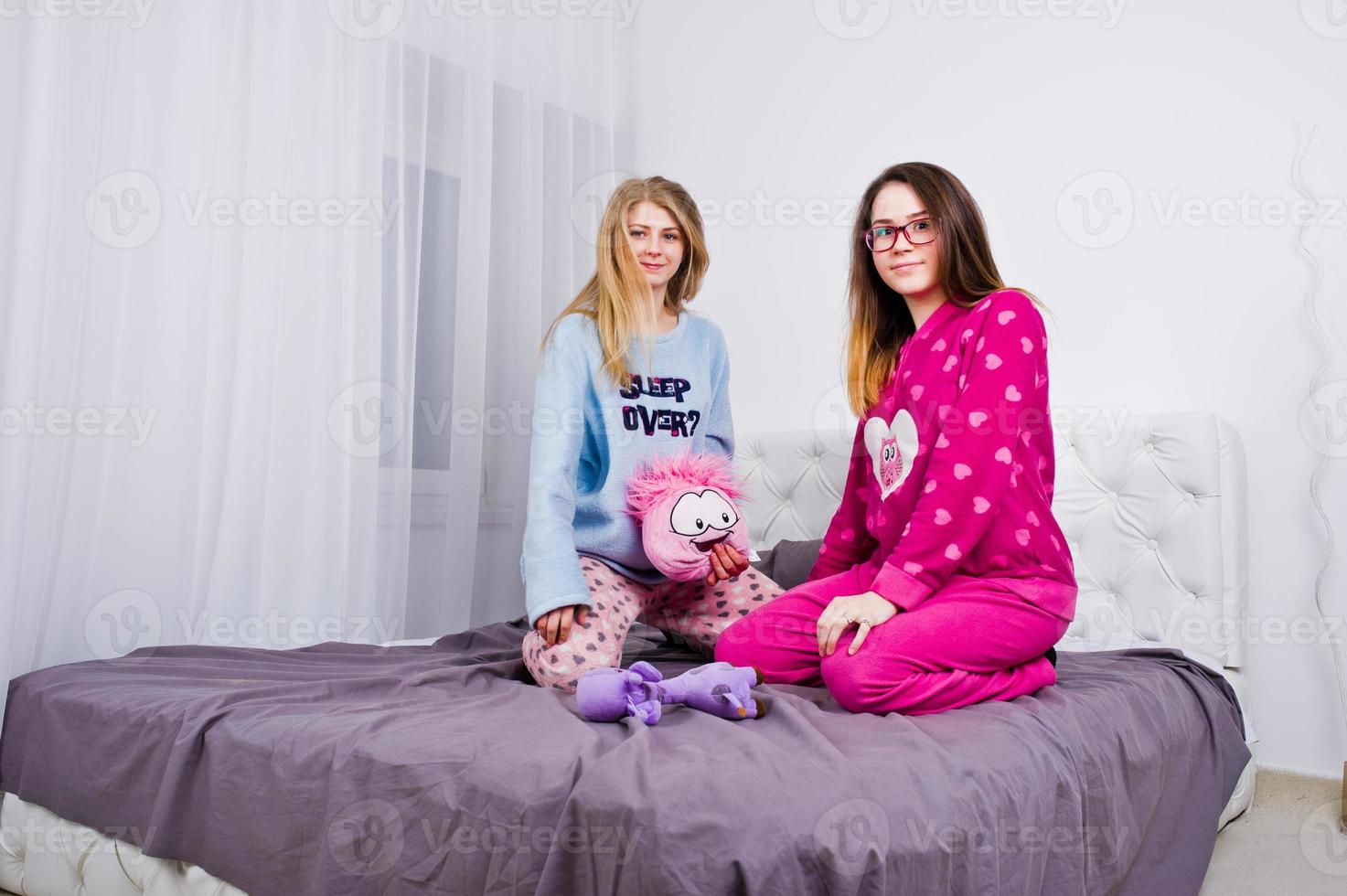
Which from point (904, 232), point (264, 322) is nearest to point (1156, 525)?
point (904, 232)

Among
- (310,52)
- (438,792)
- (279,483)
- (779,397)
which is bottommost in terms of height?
(438,792)

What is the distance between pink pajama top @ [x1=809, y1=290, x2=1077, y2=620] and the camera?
148 cm

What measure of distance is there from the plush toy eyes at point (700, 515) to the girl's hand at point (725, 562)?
0.18 ft

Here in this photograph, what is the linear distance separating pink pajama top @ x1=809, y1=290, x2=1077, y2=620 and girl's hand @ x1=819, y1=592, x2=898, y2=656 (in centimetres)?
2

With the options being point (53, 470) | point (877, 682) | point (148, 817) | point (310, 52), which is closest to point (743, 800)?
point (877, 682)

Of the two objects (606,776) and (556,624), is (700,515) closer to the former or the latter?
(556,624)

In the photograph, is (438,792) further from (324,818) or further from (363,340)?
(363,340)

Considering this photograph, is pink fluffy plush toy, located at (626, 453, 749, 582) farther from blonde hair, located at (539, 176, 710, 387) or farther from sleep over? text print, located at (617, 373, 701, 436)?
blonde hair, located at (539, 176, 710, 387)

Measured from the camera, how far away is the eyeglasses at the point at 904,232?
172 centimetres

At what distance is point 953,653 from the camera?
1.42 m

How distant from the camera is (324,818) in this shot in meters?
1.17

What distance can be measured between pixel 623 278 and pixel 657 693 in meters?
0.92

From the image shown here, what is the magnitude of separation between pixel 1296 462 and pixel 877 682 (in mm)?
1342

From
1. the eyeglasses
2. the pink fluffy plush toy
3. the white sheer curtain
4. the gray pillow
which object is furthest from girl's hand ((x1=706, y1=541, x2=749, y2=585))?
the white sheer curtain
